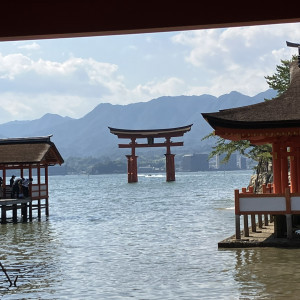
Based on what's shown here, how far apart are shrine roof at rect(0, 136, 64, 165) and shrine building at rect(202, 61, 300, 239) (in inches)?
626

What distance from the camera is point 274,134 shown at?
18.0 metres

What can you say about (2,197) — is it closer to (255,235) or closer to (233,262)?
(255,235)

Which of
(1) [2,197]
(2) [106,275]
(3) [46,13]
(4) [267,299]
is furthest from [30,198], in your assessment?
(3) [46,13]

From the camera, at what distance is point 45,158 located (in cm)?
3419

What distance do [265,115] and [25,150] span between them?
60.6 ft

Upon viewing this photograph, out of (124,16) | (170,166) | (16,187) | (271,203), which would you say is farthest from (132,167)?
(124,16)

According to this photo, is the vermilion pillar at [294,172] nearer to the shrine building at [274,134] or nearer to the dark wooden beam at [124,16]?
the shrine building at [274,134]

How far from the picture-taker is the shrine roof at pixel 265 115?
1762 centimetres

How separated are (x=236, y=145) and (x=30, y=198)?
1548 centimetres

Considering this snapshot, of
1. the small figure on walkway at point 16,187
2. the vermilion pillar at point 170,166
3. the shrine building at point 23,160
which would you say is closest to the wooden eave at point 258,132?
the shrine building at point 23,160

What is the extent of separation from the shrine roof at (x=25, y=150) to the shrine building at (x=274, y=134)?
15.9 m

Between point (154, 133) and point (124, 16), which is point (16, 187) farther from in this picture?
point (154, 133)

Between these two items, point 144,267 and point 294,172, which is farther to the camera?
point 294,172

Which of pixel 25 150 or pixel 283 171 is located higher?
pixel 25 150
